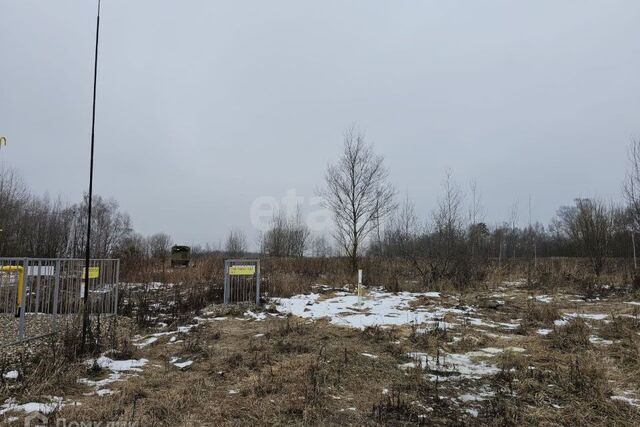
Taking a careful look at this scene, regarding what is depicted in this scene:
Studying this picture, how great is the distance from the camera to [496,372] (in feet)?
17.6

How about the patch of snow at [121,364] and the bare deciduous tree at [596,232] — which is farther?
the bare deciduous tree at [596,232]

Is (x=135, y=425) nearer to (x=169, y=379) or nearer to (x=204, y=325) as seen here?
(x=169, y=379)

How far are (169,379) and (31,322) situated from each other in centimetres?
480

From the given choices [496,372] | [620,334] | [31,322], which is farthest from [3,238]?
[620,334]

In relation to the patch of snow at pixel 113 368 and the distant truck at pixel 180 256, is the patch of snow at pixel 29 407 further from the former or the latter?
the distant truck at pixel 180 256

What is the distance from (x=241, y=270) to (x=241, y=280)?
3.44 feet

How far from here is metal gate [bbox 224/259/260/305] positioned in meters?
11.1

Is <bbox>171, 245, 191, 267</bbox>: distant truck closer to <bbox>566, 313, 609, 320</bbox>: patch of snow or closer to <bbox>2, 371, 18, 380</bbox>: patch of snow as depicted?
<bbox>2, 371, 18, 380</bbox>: patch of snow

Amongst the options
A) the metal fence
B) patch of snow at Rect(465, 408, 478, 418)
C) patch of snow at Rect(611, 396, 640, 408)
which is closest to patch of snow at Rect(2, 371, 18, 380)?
the metal fence

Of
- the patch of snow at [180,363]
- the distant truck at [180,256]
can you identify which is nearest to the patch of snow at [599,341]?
the patch of snow at [180,363]

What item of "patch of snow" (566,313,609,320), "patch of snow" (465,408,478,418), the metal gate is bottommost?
"patch of snow" (465,408,478,418)

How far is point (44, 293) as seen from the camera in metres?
8.73

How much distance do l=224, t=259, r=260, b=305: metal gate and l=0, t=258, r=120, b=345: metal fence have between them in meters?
2.90

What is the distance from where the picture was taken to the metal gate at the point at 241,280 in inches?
439
